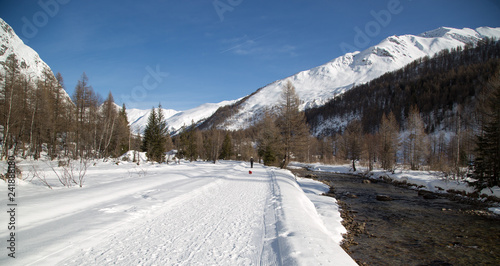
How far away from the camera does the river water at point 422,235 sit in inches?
278

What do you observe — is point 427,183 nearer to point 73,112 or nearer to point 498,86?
point 498,86

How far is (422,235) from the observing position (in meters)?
9.18

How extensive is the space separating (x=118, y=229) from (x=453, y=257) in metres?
10.2

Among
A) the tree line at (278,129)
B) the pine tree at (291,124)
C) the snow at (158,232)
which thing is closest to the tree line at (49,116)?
the tree line at (278,129)

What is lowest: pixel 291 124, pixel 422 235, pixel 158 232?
pixel 422 235

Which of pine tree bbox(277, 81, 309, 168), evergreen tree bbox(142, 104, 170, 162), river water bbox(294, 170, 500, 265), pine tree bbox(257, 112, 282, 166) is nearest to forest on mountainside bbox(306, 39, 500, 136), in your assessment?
pine tree bbox(257, 112, 282, 166)

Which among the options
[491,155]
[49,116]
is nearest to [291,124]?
[491,155]

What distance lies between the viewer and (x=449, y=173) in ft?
76.9

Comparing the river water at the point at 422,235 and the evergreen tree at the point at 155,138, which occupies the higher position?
the evergreen tree at the point at 155,138

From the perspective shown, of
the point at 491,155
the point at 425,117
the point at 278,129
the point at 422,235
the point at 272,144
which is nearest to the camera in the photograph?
the point at 422,235

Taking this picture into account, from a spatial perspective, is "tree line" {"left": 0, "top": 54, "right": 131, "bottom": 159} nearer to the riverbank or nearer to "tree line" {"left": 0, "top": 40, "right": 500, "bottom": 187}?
"tree line" {"left": 0, "top": 40, "right": 500, "bottom": 187}

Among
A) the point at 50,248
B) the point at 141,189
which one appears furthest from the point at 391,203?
the point at 50,248

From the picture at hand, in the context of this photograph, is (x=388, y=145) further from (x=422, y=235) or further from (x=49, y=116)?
(x=49, y=116)

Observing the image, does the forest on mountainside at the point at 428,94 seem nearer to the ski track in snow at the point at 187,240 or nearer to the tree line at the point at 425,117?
the tree line at the point at 425,117
